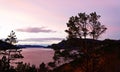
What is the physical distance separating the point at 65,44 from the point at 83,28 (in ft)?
9.13

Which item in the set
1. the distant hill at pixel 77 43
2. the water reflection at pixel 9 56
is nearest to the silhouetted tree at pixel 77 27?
the distant hill at pixel 77 43

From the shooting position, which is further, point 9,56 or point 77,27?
point 9,56

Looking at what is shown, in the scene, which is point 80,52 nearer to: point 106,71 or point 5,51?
point 106,71

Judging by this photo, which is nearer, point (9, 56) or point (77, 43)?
point (77, 43)

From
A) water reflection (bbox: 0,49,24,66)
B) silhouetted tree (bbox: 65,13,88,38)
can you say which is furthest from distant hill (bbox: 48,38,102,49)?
water reflection (bbox: 0,49,24,66)

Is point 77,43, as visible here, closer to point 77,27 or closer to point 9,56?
point 77,27

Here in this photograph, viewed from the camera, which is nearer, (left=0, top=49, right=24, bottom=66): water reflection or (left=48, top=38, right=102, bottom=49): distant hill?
(left=48, top=38, right=102, bottom=49): distant hill

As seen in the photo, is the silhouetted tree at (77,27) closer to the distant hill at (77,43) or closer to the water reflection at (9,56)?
the distant hill at (77,43)

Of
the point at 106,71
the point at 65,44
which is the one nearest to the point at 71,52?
the point at 65,44

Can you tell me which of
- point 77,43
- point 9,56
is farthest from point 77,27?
point 9,56

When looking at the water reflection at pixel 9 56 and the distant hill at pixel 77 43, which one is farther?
the water reflection at pixel 9 56

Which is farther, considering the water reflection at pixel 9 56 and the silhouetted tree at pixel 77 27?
Answer: the water reflection at pixel 9 56

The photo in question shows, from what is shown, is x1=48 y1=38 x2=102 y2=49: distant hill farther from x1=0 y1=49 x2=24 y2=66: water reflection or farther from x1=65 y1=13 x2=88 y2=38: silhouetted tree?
x1=0 y1=49 x2=24 y2=66: water reflection

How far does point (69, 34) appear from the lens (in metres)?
34.4
